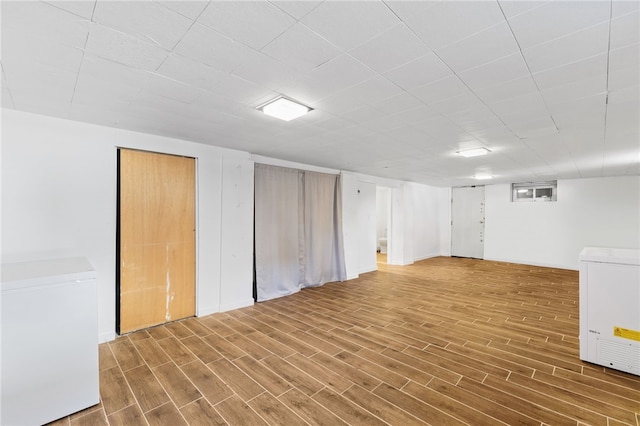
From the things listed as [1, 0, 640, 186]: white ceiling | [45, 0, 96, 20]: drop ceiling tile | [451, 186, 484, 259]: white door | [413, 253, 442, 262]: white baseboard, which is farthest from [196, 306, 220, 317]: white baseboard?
[451, 186, 484, 259]: white door

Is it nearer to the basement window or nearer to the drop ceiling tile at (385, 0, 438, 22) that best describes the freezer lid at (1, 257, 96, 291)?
the drop ceiling tile at (385, 0, 438, 22)

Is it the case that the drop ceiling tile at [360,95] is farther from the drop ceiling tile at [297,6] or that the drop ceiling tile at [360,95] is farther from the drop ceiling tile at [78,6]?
the drop ceiling tile at [78,6]

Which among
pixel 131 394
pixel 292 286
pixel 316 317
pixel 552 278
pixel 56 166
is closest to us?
pixel 131 394

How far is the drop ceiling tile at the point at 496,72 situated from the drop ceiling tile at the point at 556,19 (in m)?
0.21

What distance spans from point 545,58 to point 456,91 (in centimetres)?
59

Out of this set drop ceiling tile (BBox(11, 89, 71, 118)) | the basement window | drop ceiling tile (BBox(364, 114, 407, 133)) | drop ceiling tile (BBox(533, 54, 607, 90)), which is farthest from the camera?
the basement window

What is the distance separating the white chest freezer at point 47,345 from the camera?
1.85 m

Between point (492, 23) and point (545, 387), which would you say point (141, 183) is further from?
point (545, 387)

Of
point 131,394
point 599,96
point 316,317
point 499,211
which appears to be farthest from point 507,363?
point 499,211

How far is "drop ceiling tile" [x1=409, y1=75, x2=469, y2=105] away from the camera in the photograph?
6.86ft

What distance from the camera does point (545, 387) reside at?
7.57 feet

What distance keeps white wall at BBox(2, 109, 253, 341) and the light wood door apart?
0.11 m

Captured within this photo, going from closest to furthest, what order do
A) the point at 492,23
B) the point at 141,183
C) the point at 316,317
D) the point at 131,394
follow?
the point at 492,23 → the point at 131,394 → the point at 141,183 → the point at 316,317

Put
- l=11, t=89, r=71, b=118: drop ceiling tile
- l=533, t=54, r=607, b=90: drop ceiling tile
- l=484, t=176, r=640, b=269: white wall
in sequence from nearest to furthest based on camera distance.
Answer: l=533, t=54, r=607, b=90: drop ceiling tile → l=11, t=89, r=71, b=118: drop ceiling tile → l=484, t=176, r=640, b=269: white wall
